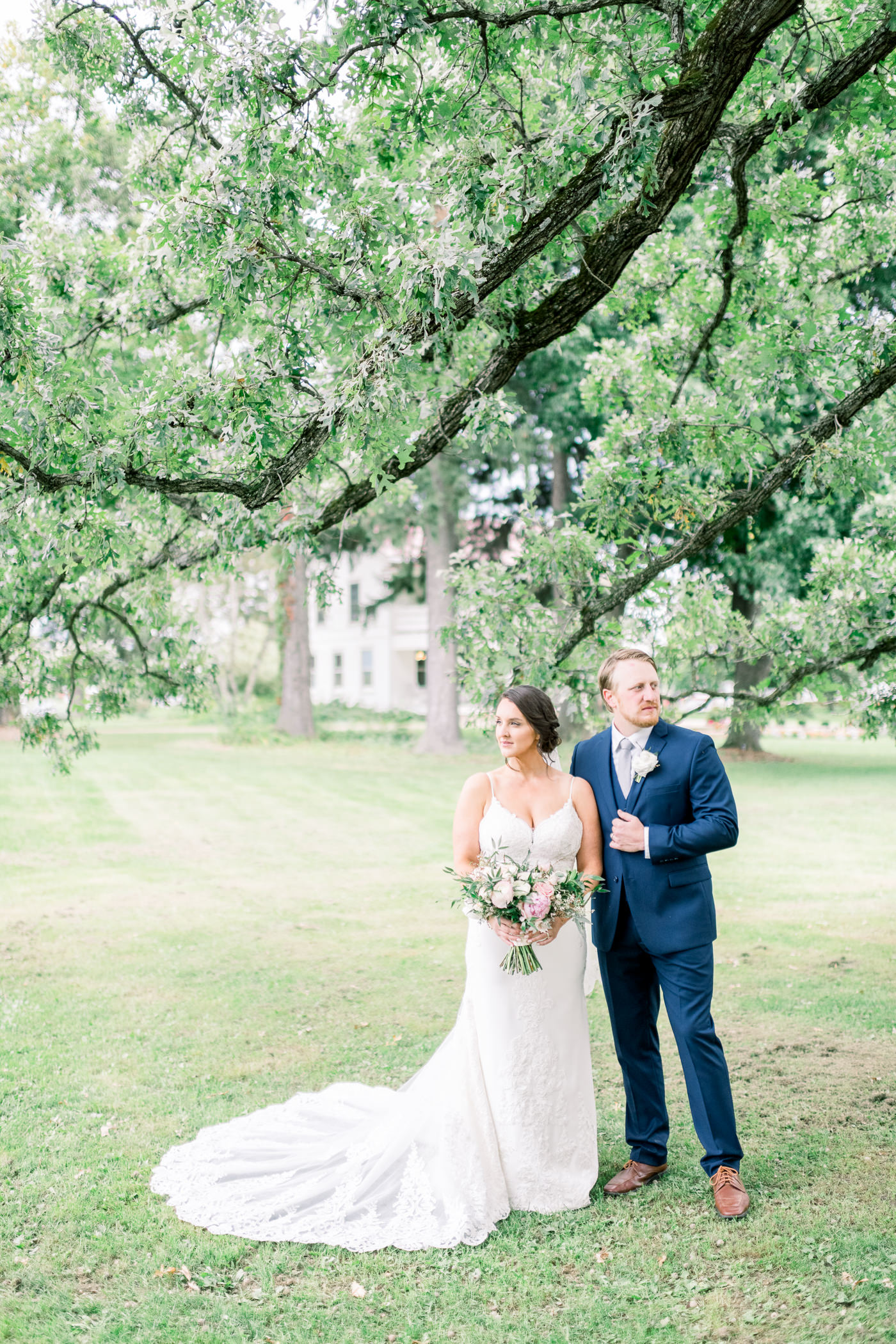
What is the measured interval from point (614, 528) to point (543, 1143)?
12.5 feet

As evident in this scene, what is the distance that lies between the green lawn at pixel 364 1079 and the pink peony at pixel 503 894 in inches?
50.6

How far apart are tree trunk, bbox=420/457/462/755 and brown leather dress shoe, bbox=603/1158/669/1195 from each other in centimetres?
1663

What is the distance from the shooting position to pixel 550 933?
4.59 metres

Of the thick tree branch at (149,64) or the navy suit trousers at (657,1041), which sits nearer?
the navy suit trousers at (657,1041)

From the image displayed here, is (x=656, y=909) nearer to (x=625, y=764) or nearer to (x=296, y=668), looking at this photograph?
(x=625, y=764)

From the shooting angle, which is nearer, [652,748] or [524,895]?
[524,895]

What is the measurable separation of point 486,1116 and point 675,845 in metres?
1.40

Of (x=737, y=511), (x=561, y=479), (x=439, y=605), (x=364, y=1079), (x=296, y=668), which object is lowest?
(x=364, y=1079)

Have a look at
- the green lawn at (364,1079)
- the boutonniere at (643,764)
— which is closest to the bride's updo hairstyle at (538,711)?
the boutonniere at (643,764)

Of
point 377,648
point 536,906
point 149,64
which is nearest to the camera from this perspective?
point 536,906

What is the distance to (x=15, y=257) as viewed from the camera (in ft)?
17.8

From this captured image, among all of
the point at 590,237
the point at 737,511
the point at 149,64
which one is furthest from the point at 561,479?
the point at 590,237

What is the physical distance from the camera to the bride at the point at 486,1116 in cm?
442

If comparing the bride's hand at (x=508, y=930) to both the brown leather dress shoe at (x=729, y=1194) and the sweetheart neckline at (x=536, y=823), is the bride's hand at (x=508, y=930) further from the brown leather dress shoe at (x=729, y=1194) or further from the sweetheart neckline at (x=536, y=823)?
the brown leather dress shoe at (x=729, y=1194)
